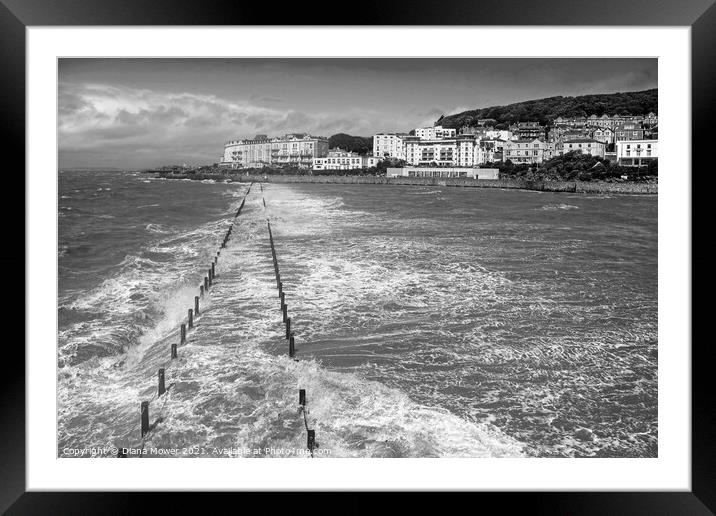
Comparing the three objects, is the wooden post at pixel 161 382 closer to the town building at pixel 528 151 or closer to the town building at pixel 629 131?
the town building at pixel 629 131

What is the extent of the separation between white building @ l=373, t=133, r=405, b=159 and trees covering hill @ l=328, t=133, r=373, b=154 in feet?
0.40

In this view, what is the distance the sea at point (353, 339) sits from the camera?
2.98m

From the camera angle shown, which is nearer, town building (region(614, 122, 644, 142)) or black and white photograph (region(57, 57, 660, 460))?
Answer: black and white photograph (region(57, 57, 660, 460))

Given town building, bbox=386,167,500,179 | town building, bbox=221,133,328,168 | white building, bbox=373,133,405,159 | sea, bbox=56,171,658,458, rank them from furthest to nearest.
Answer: town building, bbox=386,167,500,179 → white building, bbox=373,133,405,159 → town building, bbox=221,133,328,168 → sea, bbox=56,171,658,458

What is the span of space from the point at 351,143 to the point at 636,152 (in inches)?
156

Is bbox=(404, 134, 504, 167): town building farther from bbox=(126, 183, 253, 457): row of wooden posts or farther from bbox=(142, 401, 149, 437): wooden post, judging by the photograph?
bbox=(142, 401, 149, 437): wooden post

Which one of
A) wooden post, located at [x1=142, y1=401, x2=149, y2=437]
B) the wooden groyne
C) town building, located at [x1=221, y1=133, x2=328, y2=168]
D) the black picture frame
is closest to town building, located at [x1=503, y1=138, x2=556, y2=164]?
town building, located at [x1=221, y1=133, x2=328, y2=168]

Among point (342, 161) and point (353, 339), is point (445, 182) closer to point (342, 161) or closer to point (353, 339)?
point (342, 161)

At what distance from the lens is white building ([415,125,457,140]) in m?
7.73
